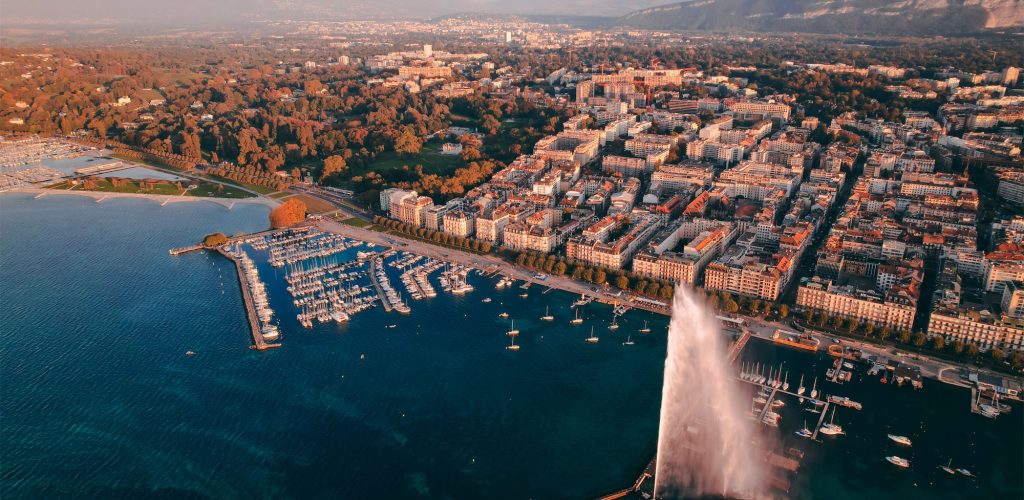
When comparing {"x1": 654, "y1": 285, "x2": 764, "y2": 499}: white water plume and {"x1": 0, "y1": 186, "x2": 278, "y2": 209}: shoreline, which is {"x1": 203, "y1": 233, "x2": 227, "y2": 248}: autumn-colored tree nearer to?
{"x1": 0, "y1": 186, "x2": 278, "y2": 209}: shoreline

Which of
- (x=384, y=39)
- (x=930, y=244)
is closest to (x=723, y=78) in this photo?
(x=930, y=244)

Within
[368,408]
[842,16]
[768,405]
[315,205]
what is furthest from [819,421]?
[842,16]

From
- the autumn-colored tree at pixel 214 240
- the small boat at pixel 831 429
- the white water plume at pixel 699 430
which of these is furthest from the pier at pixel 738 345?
the autumn-colored tree at pixel 214 240

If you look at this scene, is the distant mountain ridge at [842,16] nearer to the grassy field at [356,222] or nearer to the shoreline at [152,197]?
the grassy field at [356,222]

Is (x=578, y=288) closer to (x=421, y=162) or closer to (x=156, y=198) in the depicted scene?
(x=421, y=162)

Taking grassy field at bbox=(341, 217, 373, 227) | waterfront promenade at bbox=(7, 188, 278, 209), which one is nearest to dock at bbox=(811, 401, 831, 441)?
grassy field at bbox=(341, 217, 373, 227)

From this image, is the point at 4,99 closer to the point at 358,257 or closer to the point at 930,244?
the point at 358,257
